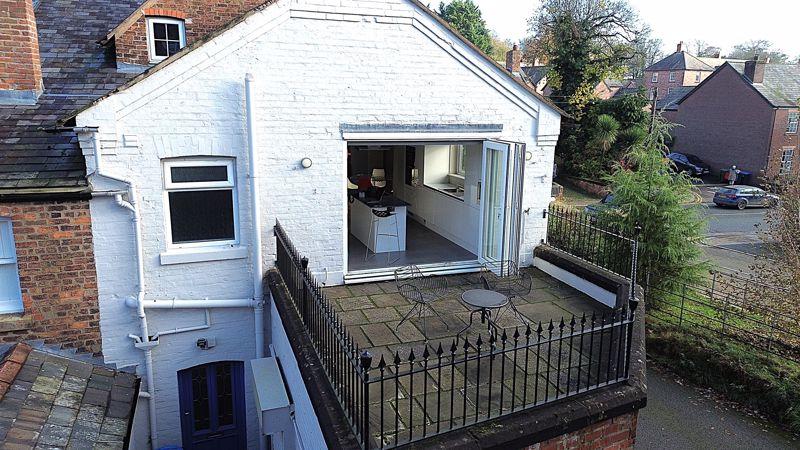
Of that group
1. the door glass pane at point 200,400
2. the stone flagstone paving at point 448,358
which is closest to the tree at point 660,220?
the stone flagstone paving at point 448,358

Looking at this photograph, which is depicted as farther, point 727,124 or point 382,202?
point 727,124

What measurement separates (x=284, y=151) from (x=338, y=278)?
93.4 inches

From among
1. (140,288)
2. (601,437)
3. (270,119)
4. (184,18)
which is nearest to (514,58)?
(184,18)

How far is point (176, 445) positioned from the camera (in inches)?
344

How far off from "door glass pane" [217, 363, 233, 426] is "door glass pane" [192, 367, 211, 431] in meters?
A: 0.20

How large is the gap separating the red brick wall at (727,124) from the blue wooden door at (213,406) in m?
41.5

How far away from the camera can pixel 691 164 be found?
4316 cm

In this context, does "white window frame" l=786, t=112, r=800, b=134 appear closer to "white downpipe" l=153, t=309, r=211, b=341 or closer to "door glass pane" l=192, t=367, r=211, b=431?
"white downpipe" l=153, t=309, r=211, b=341

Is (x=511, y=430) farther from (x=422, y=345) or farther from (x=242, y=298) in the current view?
(x=242, y=298)

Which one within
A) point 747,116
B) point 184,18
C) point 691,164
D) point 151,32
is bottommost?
point 691,164

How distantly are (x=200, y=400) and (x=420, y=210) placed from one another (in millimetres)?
6908

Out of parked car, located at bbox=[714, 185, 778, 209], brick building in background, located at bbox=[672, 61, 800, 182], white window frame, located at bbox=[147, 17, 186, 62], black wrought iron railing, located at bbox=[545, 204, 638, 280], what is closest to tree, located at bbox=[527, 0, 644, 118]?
brick building in background, located at bbox=[672, 61, 800, 182]

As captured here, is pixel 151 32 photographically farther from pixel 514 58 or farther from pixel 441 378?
pixel 514 58

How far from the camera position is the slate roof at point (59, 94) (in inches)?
289
